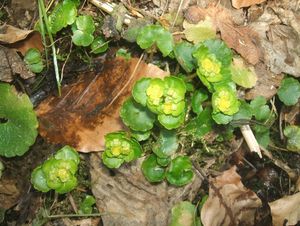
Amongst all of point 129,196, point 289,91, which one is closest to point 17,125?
point 129,196

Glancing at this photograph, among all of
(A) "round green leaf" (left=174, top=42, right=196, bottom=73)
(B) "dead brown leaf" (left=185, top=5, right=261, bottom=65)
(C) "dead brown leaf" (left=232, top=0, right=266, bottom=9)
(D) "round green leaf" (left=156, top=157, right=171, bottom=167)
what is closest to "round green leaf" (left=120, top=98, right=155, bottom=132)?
(D) "round green leaf" (left=156, top=157, right=171, bottom=167)

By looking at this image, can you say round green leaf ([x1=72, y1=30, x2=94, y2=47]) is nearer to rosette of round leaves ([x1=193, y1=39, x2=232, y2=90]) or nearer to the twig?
rosette of round leaves ([x1=193, y1=39, x2=232, y2=90])

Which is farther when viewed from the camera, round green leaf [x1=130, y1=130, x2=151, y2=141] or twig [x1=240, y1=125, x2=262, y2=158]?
twig [x1=240, y1=125, x2=262, y2=158]

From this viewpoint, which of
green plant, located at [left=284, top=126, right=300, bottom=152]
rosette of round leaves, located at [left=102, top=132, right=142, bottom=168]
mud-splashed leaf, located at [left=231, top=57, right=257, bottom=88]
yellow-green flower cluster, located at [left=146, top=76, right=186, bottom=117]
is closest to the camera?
yellow-green flower cluster, located at [left=146, top=76, right=186, bottom=117]

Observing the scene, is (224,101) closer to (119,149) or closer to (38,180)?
(119,149)

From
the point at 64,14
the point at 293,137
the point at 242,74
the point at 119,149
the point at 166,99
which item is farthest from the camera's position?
the point at 293,137

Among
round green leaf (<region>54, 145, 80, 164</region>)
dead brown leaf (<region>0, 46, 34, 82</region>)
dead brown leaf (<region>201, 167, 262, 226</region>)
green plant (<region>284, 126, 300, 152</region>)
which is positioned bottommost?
dead brown leaf (<region>201, 167, 262, 226</region>)
